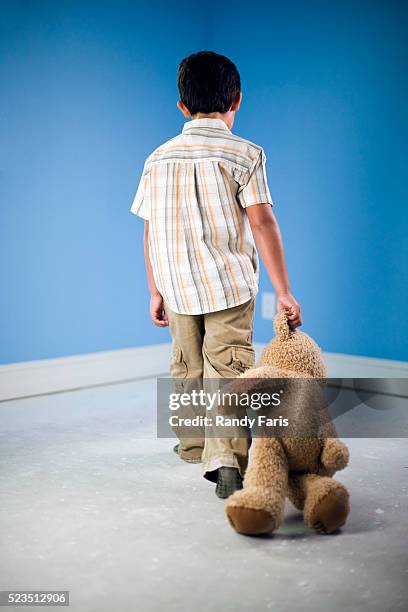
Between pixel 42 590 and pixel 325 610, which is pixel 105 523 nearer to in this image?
pixel 42 590

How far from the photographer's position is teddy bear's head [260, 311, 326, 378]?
1.56 m

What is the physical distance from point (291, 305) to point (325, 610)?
0.65 m

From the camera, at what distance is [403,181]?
2.68 metres

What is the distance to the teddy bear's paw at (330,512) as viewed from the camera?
1.39 metres

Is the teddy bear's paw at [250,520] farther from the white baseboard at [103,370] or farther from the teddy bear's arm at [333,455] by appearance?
the white baseboard at [103,370]

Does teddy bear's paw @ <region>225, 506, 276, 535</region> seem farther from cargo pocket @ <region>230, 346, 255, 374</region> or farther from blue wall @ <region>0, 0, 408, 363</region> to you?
blue wall @ <region>0, 0, 408, 363</region>

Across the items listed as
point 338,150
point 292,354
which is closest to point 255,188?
point 292,354

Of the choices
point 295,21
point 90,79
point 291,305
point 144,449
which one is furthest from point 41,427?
point 295,21

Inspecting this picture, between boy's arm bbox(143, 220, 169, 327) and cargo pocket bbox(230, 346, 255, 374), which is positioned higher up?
boy's arm bbox(143, 220, 169, 327)

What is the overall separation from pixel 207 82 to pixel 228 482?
0.87 m

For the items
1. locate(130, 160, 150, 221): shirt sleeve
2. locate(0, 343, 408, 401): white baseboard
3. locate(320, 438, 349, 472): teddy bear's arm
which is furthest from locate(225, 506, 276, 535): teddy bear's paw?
locate(0, 343, 408, 401): white baseboard

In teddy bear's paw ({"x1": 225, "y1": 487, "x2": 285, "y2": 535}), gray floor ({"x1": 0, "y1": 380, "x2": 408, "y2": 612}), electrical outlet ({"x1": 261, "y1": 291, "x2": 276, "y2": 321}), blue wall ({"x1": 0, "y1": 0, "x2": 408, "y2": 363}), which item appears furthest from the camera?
electrical outlet ({"x1": 261, "y1": 291, "x2": 276, "y2": 321})

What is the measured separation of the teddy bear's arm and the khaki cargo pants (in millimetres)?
225

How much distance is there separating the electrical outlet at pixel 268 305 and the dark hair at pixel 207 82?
1488 mm
